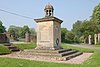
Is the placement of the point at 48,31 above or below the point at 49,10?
below

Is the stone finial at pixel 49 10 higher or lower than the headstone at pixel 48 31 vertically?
higher

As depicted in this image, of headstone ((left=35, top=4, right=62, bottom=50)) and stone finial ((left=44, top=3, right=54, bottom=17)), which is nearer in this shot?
headstone ((left=35, top=4, right=62, bottom=50))

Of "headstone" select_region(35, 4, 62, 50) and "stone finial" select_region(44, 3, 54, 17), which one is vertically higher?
"stone finial" select_region(44, 3, 54, 17)

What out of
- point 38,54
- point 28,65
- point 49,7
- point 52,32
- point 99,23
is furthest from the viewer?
point 99,23

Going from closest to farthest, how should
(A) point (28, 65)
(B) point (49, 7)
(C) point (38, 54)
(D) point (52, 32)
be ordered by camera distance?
(A) point (28, 65) → (C) point (38, 54) → (D) point (52, 32) → (B) point (49, 7)

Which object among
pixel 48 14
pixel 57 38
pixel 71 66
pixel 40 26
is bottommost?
pixel 71 66

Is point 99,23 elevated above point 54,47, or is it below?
above

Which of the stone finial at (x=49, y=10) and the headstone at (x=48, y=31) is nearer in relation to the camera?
the headstone at (x=48, y=31)

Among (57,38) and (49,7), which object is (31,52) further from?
(49,7)

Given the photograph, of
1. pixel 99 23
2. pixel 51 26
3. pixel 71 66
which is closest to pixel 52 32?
pixel 51 26

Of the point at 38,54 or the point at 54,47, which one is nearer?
the point at 38,54

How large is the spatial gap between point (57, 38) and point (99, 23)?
1462 inches

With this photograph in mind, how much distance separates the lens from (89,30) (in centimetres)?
6306

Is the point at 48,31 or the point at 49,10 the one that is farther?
the point at 49,10
